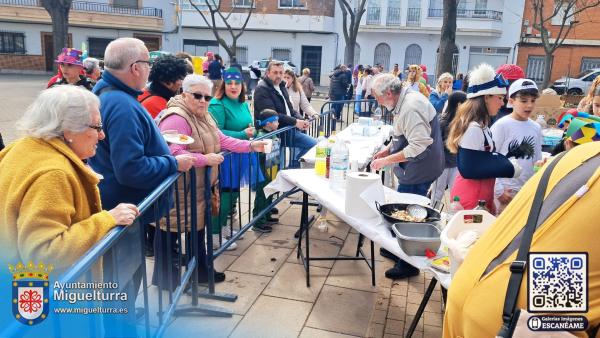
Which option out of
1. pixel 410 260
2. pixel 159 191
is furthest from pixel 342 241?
pixel 159 191

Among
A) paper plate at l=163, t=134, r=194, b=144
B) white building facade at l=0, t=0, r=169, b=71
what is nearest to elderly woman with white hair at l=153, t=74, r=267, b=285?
paper plate at l=163, t=134, r=194, b=144

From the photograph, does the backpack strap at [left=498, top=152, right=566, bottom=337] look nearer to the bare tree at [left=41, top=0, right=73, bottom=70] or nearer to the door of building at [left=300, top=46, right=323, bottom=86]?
the bare tree at [left=41, top=0, right=73, bottom=70]

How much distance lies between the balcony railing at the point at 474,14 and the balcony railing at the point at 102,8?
20632 millimetres

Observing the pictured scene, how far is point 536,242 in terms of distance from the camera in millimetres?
1301

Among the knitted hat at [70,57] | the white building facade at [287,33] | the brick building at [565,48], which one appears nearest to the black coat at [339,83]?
the knitted hat at [70,57]

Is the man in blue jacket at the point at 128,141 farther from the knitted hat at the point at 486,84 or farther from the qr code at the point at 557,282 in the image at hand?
the knitted hat at the point at 486,84

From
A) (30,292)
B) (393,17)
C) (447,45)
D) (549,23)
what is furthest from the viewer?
(393,17)

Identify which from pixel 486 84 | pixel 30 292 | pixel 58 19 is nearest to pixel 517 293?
pixel 30 292

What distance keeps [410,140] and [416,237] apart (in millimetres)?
1467

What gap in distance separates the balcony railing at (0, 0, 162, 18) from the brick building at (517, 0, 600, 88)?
26.8 metres

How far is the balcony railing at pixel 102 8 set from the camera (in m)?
32.0

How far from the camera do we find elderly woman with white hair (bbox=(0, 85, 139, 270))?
170cm

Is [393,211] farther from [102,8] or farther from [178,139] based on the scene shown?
[102,8]

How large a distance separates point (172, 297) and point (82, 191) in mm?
1273
